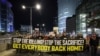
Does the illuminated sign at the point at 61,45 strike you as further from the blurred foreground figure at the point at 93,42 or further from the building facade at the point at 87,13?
the building facade at the point at 87,13

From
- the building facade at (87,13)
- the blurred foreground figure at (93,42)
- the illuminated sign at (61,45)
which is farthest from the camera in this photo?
the building facade at (87,13)

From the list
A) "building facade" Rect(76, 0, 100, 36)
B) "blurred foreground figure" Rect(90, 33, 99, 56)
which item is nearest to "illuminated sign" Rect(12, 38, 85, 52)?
"blurred foreground figure" Rect(90, 33, 99, 56)

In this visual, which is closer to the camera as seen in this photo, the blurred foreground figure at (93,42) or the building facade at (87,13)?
the blurred foreground figure at (93,42)

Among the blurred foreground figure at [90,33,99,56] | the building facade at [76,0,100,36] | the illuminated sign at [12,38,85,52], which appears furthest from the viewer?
the building facade at [76,0,100,36]

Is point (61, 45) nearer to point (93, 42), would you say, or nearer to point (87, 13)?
point (93, 42)

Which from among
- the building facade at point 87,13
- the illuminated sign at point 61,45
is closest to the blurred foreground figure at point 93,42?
the illuminated sign at point 61,45

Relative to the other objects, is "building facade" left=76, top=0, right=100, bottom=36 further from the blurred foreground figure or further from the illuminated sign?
the illuminated sign

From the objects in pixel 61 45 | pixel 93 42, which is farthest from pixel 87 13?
pixel 61 45

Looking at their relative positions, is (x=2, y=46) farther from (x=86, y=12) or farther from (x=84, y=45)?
(x=86, y=12)

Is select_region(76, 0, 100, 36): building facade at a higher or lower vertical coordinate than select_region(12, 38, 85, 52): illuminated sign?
higher

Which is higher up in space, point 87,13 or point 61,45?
point 87,13

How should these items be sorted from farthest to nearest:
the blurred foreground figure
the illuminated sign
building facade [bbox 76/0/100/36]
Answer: building facade [bbox 76/0/100/36], the illuminated sign, the blurred foreground figure

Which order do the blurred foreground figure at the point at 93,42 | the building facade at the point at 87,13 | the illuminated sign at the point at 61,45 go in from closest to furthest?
the blurred foreground figure at the point at 93,42
the illuminated sign at the point at 61,45
the building facade at the point at 87,13

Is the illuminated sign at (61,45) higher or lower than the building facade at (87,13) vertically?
lower
